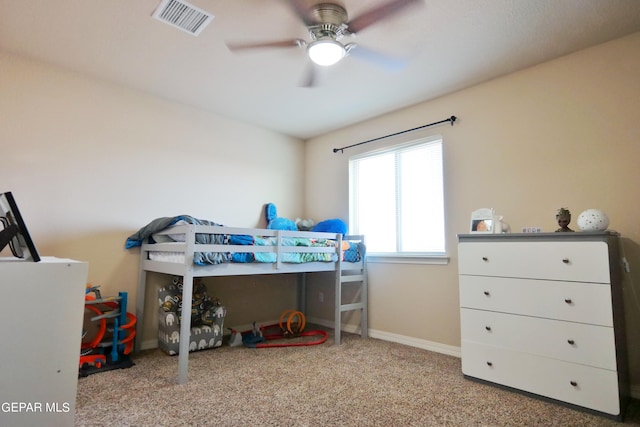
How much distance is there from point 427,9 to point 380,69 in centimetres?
72

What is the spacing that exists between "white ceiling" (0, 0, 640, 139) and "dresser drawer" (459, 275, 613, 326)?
1.63m

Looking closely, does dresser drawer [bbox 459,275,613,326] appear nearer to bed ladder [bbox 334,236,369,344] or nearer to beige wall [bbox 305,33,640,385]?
beige wall [bbox 305,33,640,385]

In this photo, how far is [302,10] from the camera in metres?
2.04

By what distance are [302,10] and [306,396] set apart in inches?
92.1

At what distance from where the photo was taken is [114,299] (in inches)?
104

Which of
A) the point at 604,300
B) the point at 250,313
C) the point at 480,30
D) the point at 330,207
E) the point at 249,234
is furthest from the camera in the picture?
the point at 330,207

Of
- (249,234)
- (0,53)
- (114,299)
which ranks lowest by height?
(114,299)

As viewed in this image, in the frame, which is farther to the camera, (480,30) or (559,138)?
(559,138)

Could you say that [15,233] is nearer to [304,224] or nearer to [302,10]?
[302,10]

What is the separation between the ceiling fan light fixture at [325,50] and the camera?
2.05 meters

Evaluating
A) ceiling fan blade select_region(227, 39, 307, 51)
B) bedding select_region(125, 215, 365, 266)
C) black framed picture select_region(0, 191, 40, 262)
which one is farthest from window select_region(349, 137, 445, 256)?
black framed picture select_region(0, 191, 40, 262)

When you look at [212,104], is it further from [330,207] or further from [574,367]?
[574,367]

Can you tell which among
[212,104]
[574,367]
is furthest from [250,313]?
[574,367]

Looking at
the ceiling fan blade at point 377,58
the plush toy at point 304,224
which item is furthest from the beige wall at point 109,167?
the ceiling fan blade at point 377,58
